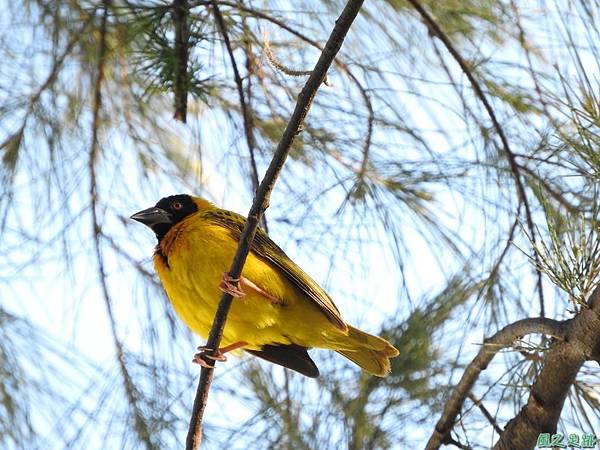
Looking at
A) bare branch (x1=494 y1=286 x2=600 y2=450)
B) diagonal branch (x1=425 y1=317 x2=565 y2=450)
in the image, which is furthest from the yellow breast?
bare branch (x1=494 y1=286 x2=600 y2=450)

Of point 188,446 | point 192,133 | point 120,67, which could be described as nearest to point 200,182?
point 192,133

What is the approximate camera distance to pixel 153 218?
145 inches

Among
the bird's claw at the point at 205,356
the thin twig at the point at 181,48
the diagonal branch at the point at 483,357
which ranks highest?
the thin twig at the point at 181,48

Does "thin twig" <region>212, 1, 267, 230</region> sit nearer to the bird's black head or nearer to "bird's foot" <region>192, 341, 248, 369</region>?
the bird's black head

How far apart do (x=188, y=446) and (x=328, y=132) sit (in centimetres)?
143

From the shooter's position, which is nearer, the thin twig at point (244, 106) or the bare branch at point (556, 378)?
the bare branch at point (556, 378)

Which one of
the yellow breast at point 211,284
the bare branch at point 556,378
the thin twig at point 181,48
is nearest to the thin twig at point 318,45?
the thin twig at point 181,48

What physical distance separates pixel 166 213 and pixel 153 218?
0.06 metres

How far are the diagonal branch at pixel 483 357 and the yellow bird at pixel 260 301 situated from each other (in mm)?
478

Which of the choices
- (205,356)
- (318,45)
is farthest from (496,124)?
(205,356)

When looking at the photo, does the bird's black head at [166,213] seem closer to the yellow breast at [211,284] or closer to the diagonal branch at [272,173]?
the yellow breast at [211,284]

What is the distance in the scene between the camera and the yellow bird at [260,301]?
3.21 meters

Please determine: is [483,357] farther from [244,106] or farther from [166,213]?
[166,213]

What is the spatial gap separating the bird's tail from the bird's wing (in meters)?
0.14
